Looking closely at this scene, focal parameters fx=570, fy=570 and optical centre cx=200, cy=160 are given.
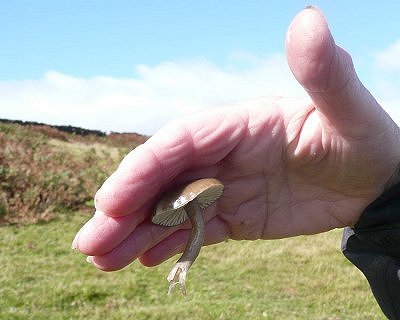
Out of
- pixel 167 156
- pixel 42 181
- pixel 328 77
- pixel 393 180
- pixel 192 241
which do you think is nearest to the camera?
pixel 328 77

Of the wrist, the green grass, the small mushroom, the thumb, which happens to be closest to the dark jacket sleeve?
the wrist

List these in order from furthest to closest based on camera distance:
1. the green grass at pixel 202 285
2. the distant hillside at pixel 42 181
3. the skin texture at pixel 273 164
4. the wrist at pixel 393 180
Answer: the distant hillside at pixel 42 181 → the green grass at pixel 202 285 → the wrist at pixel 393 180 → the skin texture at pixel 273 164

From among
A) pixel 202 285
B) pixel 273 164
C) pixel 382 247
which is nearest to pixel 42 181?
pixel 202 285

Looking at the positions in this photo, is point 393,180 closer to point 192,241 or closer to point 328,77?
point 328,77

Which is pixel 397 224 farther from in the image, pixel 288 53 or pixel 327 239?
pixel 327 239

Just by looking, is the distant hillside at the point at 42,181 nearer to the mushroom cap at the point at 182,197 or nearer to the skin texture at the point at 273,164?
the skin texture at the point at 273,164

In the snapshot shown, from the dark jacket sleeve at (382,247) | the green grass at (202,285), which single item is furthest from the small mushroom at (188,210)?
the green grass at (202,285)

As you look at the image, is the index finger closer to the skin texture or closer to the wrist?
the skin texture
